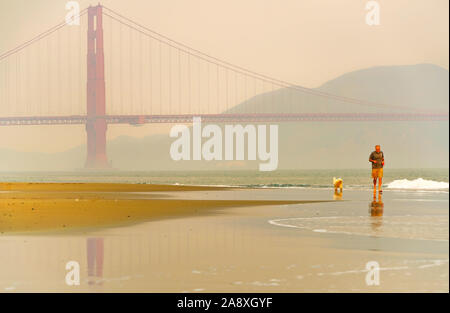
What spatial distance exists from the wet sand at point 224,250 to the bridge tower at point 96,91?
6799 centimetres

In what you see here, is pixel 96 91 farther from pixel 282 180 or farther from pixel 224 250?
pixel 224 250

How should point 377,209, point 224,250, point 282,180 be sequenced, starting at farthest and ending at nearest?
1. point 282,180
2. point 377,209
3. point 224,250

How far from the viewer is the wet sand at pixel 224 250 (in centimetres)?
784

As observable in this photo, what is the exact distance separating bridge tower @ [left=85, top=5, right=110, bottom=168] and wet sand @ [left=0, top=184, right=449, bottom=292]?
68.0 metres

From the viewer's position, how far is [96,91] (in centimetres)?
9575

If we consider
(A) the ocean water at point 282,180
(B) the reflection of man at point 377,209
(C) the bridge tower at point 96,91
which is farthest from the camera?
(C) the bridge tower at point 96,91

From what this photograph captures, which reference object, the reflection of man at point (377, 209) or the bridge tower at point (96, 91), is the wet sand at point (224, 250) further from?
the bridge tower at point (96, 91)

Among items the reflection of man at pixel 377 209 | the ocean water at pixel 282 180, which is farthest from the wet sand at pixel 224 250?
the ocean water at pixel 282 180

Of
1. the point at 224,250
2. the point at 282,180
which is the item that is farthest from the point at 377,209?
the point at 282,180

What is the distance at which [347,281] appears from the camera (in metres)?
7.93

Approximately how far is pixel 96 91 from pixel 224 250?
285 feet

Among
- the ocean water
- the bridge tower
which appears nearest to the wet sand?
the ocean water

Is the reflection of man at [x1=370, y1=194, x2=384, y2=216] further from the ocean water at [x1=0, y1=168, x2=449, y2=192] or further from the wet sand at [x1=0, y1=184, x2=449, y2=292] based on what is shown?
the ocean water at [x1=0, y1=168, x2=449, y2=192]
